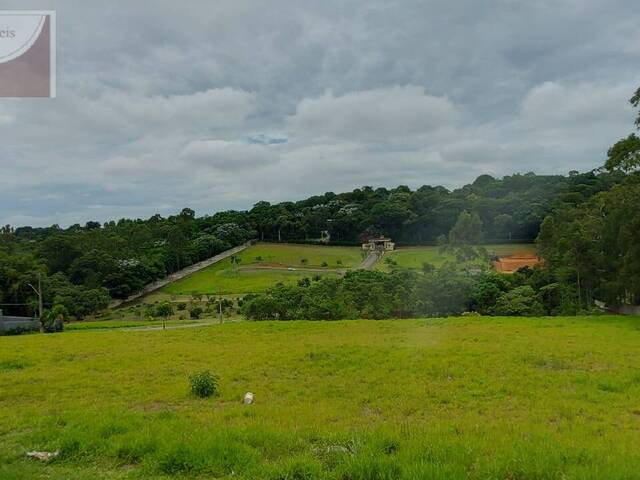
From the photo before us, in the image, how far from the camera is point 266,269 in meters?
69.7

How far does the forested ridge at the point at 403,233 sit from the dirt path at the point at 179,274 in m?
1.08

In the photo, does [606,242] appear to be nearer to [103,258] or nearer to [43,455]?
[43,455]

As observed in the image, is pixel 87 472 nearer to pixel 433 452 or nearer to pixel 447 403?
pixel 433 452

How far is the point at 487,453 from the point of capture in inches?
200

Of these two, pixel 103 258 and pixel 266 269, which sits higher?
pixel 103 258

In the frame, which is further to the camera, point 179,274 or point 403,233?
point 179,274

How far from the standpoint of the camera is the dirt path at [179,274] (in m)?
61.6

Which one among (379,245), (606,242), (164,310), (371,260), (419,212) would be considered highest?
(419,212)

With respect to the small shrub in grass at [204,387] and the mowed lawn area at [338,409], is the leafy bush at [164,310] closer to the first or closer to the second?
the mowed lawn area at [338,409]

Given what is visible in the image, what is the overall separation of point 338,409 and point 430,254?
156 ft

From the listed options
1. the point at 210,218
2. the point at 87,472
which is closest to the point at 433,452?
the point at 87,472

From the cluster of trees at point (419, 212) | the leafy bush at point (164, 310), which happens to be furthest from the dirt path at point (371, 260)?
the leafy bush at point (164, 310)

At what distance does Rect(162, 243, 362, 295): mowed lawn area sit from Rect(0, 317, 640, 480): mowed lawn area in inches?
1673

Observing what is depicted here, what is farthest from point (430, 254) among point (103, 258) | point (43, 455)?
point (43, 455)
